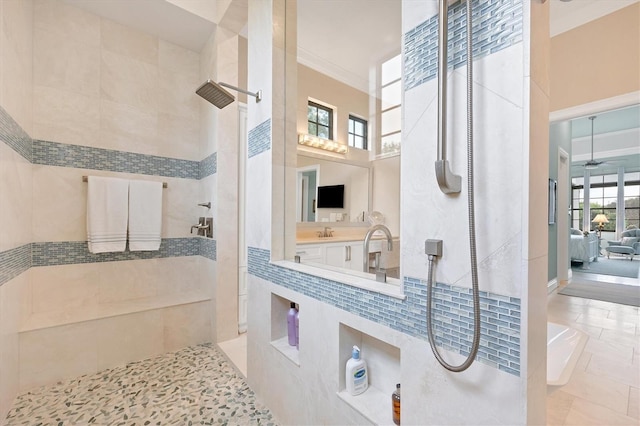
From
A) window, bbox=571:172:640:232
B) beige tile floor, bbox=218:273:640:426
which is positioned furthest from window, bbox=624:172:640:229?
beige tile floor, bbox=218:273:640:426

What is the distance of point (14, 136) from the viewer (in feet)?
5.72

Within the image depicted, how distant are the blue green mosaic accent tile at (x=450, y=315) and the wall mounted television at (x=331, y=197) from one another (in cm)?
97

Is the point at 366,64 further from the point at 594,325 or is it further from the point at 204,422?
the point at 594,325

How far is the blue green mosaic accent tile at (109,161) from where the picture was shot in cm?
218

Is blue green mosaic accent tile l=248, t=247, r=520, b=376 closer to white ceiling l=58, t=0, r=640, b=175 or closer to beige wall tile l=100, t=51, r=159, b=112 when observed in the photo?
white ceiling l=58, t=0, r=640, b=175

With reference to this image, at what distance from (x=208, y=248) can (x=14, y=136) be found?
146cm

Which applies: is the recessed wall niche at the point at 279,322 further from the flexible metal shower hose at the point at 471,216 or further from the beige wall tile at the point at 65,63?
the beige wall tile at the point at 65,63

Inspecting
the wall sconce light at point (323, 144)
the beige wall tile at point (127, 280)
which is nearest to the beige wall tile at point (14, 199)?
the beige wall tile at point (127, 280)

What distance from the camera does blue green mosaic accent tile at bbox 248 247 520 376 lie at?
68 cm

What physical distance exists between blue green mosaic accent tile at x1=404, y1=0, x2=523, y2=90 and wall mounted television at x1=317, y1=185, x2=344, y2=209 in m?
1.25

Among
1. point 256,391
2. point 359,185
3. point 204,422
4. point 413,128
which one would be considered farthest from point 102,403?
point 413,128

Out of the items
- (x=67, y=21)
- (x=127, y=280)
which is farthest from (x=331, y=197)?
(x=67, y=21)

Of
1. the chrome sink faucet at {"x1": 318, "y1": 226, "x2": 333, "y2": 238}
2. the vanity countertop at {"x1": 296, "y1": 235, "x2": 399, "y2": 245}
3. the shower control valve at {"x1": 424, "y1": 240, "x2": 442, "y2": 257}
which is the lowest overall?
the vanity countertop at {"x1": 296, "y1": 235, "x2": 399, "y2": 245}

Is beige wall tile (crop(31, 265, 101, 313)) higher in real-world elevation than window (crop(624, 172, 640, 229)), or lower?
lower
